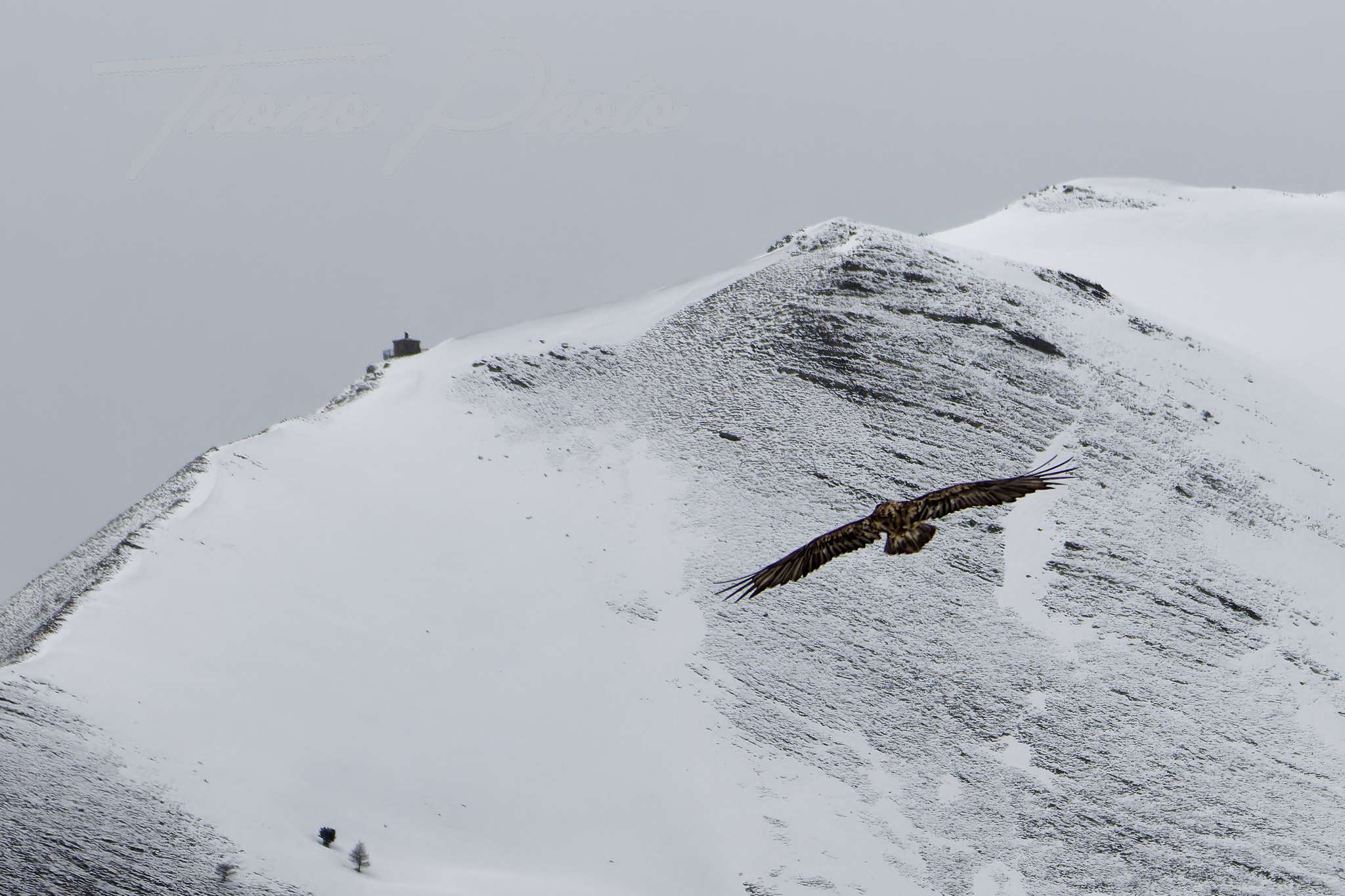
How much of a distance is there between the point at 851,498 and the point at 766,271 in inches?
894

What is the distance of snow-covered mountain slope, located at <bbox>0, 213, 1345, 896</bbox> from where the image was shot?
4562 cm

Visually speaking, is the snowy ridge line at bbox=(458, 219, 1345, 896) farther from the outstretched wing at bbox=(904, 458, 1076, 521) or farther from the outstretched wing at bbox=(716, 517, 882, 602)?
the outstretched wing at bbox=(716, 517, 882, 602)

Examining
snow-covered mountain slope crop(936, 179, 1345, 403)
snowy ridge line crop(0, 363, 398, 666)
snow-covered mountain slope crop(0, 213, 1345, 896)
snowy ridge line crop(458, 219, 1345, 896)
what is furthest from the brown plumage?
snow-covered mountain slope crop(936, 179, 1345, 403)

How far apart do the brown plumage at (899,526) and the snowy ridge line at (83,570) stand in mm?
36004

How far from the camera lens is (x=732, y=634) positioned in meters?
56.9

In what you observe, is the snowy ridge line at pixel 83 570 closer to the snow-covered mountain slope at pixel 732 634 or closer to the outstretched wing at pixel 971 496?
the snow-covered mountain slope at pixel 732 634

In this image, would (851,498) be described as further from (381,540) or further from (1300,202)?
(1300,202)

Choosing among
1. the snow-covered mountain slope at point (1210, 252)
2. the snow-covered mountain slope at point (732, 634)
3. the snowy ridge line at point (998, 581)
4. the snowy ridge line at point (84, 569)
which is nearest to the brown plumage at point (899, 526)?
the snow-covered mountain slope at point (732, 634)

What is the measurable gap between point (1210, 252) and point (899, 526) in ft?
306

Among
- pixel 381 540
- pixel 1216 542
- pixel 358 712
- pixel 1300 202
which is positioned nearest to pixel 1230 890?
pixel 1216 542

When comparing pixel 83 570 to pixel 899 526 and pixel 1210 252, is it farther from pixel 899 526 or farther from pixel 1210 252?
pixel 1210 252

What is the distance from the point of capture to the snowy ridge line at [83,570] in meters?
52.0

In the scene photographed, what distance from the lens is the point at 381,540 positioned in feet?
194

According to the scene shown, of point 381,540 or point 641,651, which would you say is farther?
point 381,540
